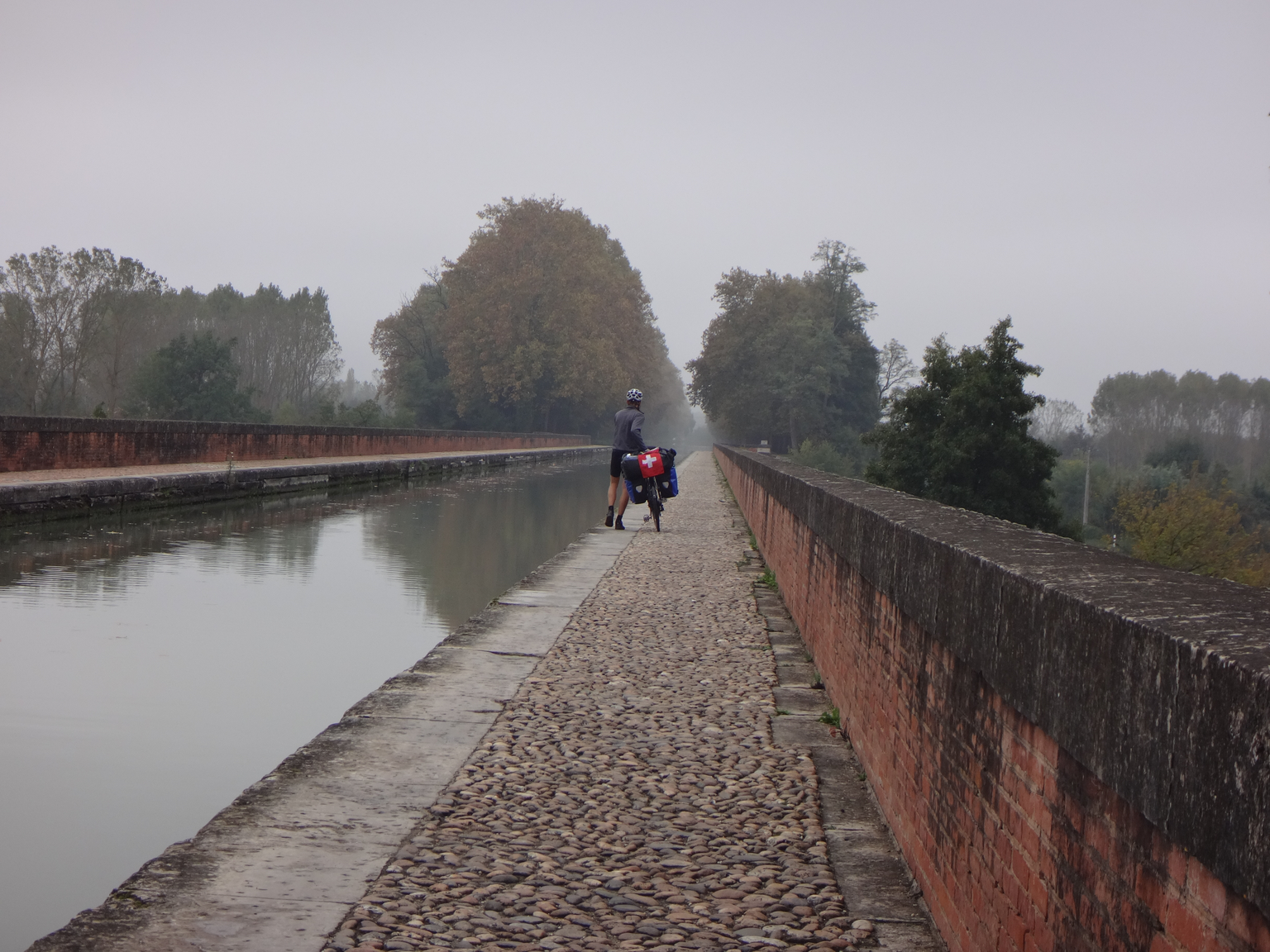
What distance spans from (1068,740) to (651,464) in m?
13.8

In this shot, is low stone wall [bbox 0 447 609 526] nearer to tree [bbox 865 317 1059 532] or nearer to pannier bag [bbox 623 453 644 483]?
pannier bag [bbox 623 453 644 483]

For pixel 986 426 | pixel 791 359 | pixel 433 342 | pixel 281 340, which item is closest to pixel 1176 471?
pixel 791 359

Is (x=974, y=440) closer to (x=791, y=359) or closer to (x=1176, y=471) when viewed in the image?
(x=791, y=359)

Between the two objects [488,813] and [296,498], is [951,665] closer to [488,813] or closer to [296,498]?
[488,813]

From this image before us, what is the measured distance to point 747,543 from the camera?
15453 millimetres

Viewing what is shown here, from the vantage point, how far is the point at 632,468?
16.1 meters

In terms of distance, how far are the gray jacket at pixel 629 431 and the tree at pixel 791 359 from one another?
58.8 metres

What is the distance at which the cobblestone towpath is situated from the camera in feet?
10.3

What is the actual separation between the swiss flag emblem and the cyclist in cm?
15

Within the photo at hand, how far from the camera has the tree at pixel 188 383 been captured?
1890 inches

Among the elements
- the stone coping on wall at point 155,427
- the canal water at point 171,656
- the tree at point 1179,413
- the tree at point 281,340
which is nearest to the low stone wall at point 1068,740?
the canal water at point 171,656

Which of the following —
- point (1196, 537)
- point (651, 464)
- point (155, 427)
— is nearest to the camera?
point (651, 464)

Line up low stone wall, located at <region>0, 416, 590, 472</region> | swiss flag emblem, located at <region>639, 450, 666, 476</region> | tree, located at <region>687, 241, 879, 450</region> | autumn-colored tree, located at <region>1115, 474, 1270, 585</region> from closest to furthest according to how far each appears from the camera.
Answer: swiss flag emblem, located at <region>639, 450, 666, 476</region>, low stone wall, located at <region>0, 416, 590, 472</region>, autumn-colored tree, located at <region>1115, 474, 1270, 585</region>, tree, located at <region>687, 241, 879, 450</region>

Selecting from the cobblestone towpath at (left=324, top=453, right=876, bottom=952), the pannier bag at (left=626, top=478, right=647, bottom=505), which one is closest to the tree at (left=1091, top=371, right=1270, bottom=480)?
the pannier bag at (left=626, top=478, right=647, bottom=505)
